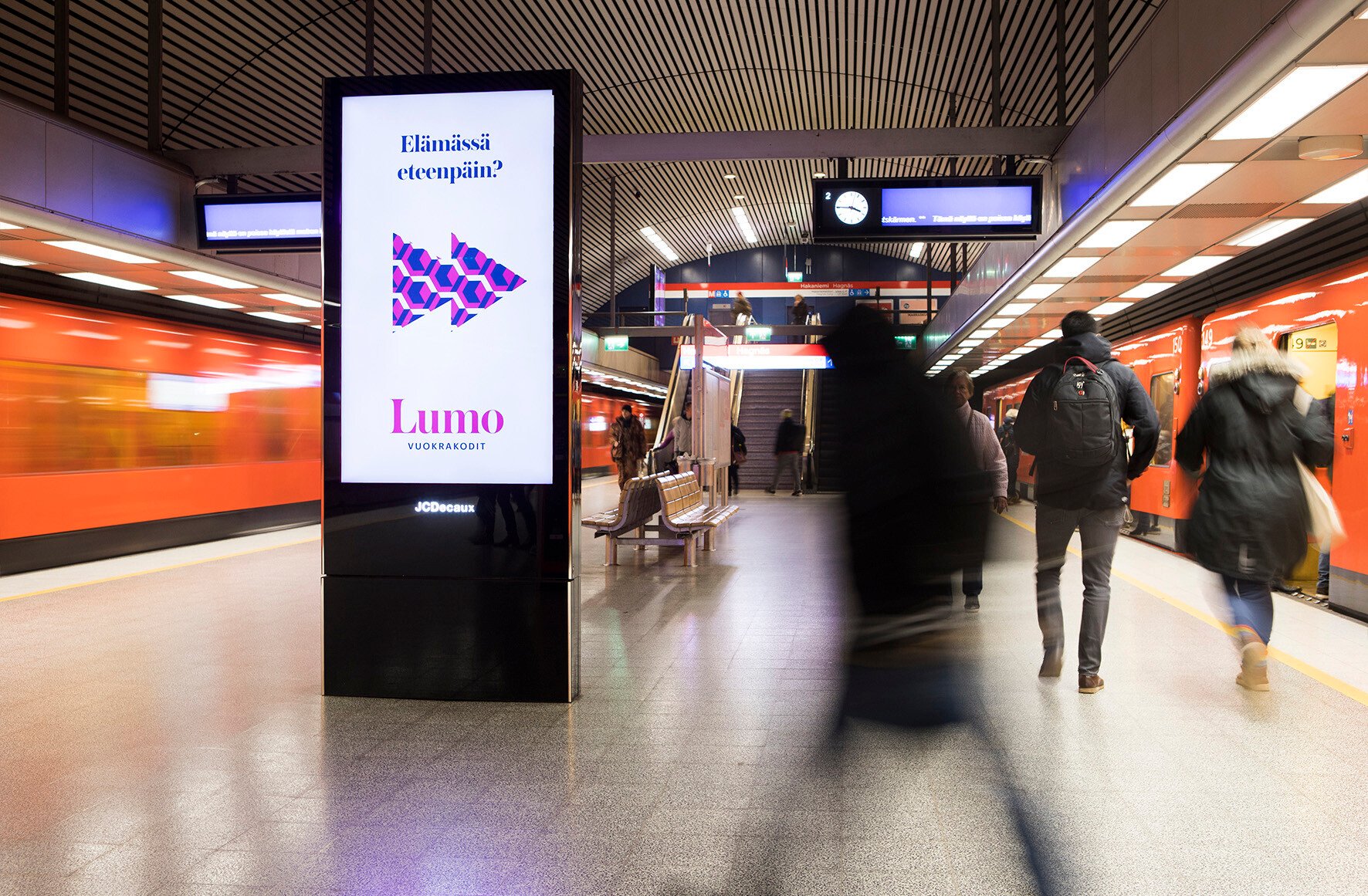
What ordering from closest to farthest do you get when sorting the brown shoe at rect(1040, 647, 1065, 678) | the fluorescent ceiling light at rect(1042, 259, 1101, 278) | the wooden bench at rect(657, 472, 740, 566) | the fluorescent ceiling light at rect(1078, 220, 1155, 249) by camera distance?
1. the brown shoe at rect(1040, 647, 1065, 678)
2. the fluorescent ceiling light at rect(1078, 220, 1155, 249)
3. the fluorescent ceiling light at rect(1042, 259, 1101, 278)
4. the wooden bench at rect(657, 472, 740, 566)

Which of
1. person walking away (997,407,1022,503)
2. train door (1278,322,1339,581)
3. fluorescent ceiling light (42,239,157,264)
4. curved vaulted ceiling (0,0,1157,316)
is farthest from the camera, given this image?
person walking away (997,407,1022,503)

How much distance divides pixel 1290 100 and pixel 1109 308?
7.58m

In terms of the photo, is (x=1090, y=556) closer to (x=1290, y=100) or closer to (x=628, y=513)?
(x=1290, y=100)

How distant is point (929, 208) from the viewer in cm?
648

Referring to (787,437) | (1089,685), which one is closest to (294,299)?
(1089,685)

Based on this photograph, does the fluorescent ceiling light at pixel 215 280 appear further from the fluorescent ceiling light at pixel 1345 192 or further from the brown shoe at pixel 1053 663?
the fluorescent ceiling light at pixel 1345 192

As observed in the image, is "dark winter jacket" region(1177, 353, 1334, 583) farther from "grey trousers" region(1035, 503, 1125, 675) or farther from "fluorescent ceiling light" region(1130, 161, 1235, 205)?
"fluorescent ceiling light" region(1130, 161, 1235, 205)

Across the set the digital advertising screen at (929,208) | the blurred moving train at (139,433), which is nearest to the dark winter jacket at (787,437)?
the blurred moving train at (139,433)

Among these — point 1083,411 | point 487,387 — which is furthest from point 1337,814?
point 487,387

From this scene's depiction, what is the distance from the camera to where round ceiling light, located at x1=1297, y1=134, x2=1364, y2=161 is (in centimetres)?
442

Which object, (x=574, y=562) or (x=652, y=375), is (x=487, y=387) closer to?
(x=574, y=562)

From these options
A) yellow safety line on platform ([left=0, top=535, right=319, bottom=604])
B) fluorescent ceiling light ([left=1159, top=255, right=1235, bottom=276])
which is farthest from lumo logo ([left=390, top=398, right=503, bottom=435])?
fluorescent ceiling light ([left=1159, top=255, right=1235, bottom=276])

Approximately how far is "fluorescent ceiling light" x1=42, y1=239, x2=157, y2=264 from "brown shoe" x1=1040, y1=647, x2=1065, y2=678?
6.79 meters

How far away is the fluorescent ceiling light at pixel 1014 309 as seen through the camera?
10.6 m
